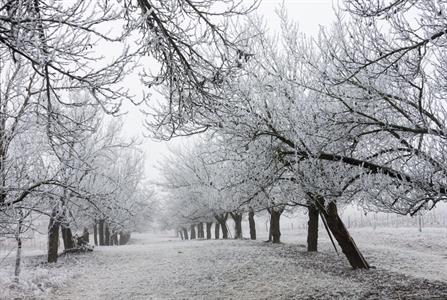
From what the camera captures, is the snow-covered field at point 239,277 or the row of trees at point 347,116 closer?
the row of trees at point 347,116

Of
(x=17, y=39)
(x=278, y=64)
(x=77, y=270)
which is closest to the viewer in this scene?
(x=17, y=39)

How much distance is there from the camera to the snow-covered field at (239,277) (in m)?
9.05

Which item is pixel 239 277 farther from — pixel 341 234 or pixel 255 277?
pixel 341 234

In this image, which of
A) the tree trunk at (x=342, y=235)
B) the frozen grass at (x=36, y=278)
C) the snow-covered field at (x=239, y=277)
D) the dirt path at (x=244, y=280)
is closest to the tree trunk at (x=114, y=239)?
the snow-covered field at (x=239, y=277)

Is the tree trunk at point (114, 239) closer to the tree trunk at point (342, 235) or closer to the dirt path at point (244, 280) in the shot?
the dirt path at point (244, 280)

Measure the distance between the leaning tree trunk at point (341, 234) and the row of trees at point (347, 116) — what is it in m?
0.03

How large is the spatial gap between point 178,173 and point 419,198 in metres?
26.1

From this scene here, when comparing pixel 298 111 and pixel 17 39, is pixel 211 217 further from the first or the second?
pixel 17 39

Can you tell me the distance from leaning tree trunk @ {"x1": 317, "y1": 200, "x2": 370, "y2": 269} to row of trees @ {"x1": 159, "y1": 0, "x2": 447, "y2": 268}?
0.10 ft

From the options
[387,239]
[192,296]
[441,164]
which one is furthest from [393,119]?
[387,239]

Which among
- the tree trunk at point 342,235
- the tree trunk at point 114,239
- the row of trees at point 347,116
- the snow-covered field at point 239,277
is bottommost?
the tree trunk at point 114,239

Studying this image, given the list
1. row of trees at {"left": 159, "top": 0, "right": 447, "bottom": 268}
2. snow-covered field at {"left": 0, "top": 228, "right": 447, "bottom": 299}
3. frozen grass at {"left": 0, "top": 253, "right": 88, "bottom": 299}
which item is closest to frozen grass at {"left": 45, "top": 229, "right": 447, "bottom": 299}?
snow-covered field at {"left": 0, "top": 228, "right": 447, "bottom": 299}

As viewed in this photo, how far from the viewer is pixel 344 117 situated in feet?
24.4

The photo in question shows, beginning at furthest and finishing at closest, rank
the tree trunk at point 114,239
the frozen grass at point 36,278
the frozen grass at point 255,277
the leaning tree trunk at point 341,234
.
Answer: the tree trunk at point 114,239 → the leaning tree trunk at point 341,234 → the frozen grass at point 36,278 → the frozen grass at point 255,277
